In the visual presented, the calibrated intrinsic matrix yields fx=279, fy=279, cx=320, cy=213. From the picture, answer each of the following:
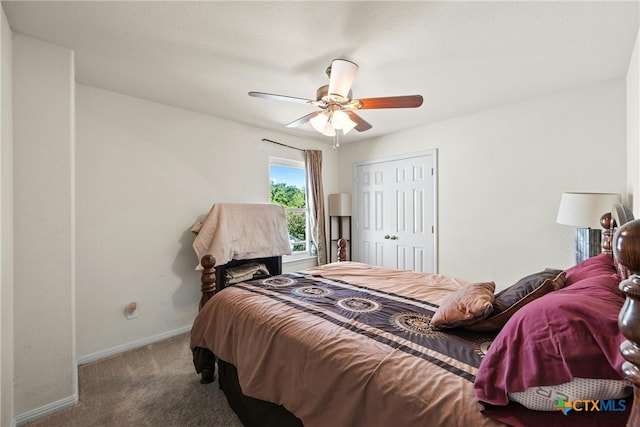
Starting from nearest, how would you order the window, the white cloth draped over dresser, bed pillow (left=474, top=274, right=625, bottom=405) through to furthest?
bed pillow (left=474, top=274, right=625, bottom=405), the white cloth draped over dresser, the window

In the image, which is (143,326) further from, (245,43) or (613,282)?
(613,282)

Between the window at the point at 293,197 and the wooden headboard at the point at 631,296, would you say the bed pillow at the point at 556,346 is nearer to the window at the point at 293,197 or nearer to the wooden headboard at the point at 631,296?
the wooden headboard at the point at 631,296

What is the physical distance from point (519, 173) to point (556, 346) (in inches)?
103

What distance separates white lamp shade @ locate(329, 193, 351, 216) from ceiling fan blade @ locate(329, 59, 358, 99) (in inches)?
100

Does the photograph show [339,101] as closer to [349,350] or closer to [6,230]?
[349,350]

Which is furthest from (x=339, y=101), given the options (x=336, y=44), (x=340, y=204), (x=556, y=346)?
(x=340, y=204)

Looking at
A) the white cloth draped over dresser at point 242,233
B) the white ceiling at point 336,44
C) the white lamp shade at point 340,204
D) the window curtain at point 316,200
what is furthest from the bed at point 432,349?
the white lamp shade at point 340,204

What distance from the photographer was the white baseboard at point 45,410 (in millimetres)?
1764

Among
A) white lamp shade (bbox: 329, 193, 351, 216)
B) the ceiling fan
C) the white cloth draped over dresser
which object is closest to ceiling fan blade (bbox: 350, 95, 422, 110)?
the ceiling fan

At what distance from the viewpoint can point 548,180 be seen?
270cm

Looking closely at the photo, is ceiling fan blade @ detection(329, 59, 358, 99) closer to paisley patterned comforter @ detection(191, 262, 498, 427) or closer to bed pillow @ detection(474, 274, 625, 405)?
paisley patterned comforter @ detection(191, 262, 498, 427)

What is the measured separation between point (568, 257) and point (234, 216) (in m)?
3.32

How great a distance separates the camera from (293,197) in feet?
13.6

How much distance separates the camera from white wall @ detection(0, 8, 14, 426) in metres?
1.53
